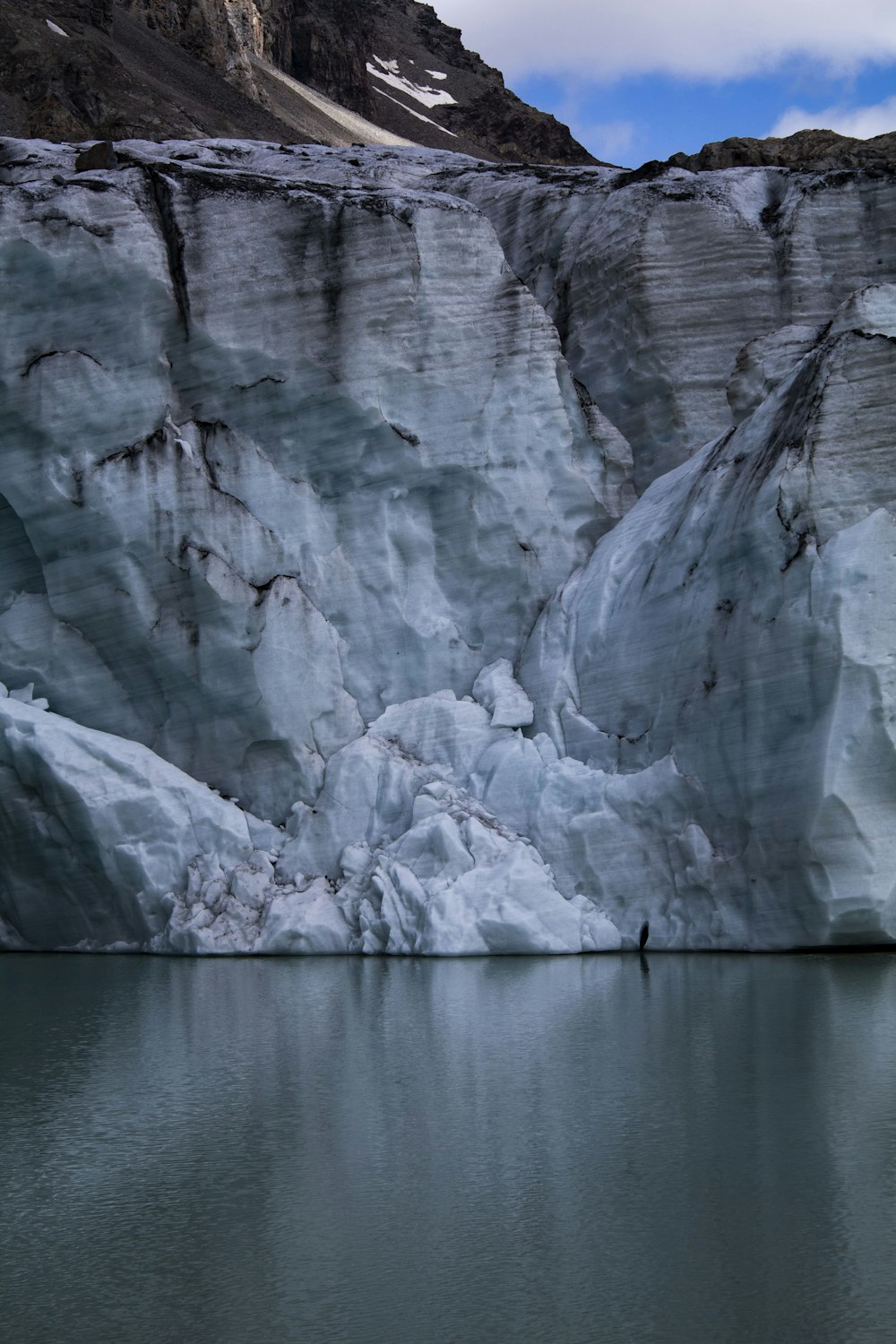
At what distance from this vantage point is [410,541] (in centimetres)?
1346

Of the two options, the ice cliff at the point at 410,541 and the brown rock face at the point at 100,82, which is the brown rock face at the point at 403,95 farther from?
the ice cliff at the point at 410,541

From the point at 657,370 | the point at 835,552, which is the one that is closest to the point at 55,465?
the point at 657,370

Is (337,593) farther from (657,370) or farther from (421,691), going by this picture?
(657,370)

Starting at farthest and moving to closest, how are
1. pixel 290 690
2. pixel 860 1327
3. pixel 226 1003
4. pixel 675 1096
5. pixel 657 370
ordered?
pixel 657 370
pixel 290 690
pixel 226 1003
pixel 675 1096
pixel 860 1327

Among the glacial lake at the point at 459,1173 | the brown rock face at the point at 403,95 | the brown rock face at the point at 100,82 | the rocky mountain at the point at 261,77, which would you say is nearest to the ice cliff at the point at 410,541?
the glacial lake at the point at 459,1173

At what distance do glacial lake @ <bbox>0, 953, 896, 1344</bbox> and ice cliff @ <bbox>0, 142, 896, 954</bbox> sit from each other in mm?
3224

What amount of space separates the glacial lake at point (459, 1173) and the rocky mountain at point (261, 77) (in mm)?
18706

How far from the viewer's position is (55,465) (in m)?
13.1

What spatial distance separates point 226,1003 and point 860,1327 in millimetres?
5742

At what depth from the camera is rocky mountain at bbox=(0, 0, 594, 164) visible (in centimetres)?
3369

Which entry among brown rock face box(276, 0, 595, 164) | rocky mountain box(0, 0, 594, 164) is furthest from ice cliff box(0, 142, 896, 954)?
brown rock face box(276, 0, 595, 164)

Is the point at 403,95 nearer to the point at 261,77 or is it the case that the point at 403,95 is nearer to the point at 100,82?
the point at 261,77

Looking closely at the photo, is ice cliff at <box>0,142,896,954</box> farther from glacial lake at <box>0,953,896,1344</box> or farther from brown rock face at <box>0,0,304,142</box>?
brown rock face at <box>0,0,304,142</box>

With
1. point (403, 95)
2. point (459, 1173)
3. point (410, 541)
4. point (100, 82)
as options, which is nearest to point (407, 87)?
point (403, 95)
